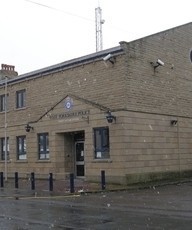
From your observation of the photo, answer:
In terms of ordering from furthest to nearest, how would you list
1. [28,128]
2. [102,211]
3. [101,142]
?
[28,128] < [101,142] < [102,211]

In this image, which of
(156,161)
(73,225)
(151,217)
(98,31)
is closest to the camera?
(73,225)

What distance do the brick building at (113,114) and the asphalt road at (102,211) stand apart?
456 cm

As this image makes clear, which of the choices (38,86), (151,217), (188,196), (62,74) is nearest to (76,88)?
(62,74)

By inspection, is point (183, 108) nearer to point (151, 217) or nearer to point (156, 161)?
point (156, 161)

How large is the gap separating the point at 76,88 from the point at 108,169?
530cm

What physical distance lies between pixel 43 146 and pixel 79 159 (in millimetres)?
2617

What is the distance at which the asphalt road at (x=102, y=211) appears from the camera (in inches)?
435

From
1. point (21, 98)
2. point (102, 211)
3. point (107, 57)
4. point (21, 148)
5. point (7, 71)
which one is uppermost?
point (7, 71)

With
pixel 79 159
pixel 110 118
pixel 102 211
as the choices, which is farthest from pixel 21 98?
pixel 102 211

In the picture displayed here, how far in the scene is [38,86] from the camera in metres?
29.1

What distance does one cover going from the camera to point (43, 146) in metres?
28.4

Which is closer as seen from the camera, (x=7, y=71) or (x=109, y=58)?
(x=109, y=58)

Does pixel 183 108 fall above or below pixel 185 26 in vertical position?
below

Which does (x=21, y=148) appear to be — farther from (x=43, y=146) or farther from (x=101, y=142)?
(x=101, y=142)
